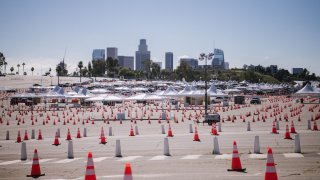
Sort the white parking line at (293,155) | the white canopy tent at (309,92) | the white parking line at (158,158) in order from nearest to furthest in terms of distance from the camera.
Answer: the white parking line at (293,155), the white parking line at (158,158), the white canopy tent at (309,92)

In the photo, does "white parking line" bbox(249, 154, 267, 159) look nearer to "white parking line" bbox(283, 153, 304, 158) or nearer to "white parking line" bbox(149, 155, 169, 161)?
"white parking line" bbox(283, 153, 304, 158)

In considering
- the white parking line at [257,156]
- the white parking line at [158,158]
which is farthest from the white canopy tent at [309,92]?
the white parking line at [158,158]

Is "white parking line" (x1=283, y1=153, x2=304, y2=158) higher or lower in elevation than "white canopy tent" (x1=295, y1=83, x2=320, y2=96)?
lower

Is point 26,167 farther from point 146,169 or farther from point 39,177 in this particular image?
point 146,169

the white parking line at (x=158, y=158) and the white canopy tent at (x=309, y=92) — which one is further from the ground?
the white canopy tent at (x=309, y=92)

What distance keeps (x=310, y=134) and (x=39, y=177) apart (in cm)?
1728

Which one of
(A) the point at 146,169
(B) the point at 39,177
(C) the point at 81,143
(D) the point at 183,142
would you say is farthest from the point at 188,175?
(C) the point at 81,143

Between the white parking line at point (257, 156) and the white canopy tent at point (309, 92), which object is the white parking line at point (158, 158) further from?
the white canopy tent at point (309, 92)

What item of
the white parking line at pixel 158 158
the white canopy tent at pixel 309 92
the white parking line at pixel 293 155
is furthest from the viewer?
the white canopy tent at pixel 309 92

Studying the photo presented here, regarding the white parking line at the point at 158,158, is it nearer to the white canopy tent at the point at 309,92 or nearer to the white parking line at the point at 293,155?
the white parking line at the point at 293,155

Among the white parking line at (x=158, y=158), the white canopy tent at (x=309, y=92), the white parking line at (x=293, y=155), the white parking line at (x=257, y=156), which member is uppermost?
the white canopy tent at (x=309, y=92)

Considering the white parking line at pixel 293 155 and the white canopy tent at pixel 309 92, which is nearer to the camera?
the white parking line at pixel 293 155

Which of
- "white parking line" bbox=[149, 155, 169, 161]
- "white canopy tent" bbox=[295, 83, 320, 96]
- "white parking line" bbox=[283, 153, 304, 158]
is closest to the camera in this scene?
"white parking line" bbox=[283, 153, 304, 158]

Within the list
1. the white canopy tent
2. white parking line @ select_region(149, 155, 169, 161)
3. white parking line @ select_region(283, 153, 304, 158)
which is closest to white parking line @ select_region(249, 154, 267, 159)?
white parking line @ select_region(283, 153, 304, 158)
